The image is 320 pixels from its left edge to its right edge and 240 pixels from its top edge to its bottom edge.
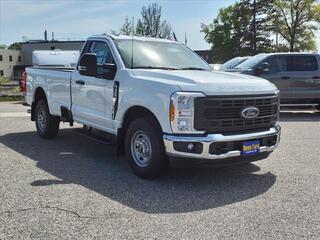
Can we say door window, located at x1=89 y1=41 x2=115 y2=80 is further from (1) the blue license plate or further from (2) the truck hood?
(1) the blue license plate

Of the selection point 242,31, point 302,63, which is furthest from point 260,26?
point 302,63

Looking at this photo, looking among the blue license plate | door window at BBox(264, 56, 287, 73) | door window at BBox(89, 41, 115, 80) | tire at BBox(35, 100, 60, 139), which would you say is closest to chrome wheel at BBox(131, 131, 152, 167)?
door window at BBox(89, 41, 115, 80)

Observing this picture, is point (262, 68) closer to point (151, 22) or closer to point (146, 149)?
point (146, 149)

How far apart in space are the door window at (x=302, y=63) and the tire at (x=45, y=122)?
8383mm

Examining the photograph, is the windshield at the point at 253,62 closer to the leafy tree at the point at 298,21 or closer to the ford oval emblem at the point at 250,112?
the ford oval emblem at the point at 250,112

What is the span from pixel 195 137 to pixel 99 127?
2327mm

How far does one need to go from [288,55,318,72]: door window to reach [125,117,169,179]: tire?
9741 mm

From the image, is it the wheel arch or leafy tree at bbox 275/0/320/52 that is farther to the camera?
leafy tree at bbox 275/0/320/52

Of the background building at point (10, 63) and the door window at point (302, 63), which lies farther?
the background building at point (10, 63)

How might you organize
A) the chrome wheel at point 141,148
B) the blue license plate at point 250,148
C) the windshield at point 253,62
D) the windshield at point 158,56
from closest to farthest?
1. the blue license plate at point 250,148
2. the chrome wheel at point 141,148
3. the windshield at point 158,56
4. the windshield at point 253,62

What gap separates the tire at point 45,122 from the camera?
9853 millimetres

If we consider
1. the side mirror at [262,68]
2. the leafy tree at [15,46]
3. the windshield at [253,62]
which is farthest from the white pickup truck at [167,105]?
the leafy tree at [15,46]

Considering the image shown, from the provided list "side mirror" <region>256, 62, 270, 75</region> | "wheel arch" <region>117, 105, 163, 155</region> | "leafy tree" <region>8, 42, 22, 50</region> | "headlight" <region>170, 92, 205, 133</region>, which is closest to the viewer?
"headlight" <region>170, 92, 205, 133</region>

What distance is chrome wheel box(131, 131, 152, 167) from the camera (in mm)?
6555
